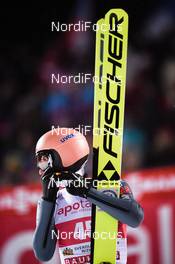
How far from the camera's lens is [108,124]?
2.16 m

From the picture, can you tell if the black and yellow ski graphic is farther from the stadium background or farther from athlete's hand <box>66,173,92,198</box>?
the stadium background

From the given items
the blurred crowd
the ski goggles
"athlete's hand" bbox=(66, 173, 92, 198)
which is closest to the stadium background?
the blurred crowd

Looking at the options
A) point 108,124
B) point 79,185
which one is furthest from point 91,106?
point 79,185

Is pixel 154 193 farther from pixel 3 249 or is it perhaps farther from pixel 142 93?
pixel 3 249

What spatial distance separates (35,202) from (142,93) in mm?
790

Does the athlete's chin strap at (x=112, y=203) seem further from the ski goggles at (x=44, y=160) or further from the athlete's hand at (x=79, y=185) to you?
the ski goggles at (x=44, y=160)

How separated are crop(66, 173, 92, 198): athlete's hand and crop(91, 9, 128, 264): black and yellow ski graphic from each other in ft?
0.17

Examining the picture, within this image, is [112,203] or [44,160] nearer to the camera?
[112,203]

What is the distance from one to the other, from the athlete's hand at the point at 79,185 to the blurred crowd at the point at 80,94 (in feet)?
3.36

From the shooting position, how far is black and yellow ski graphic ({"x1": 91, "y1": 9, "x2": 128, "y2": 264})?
6.96 feet

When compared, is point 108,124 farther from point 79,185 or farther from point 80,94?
point 80,94

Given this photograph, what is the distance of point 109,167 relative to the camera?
2.13 meters

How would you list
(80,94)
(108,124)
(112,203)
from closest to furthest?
(112,203) → (108,124) → (80,94)

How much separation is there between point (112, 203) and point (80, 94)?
1.13 metres
